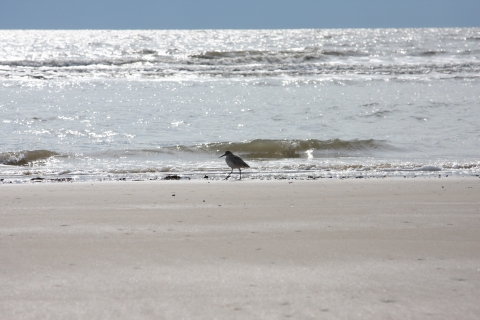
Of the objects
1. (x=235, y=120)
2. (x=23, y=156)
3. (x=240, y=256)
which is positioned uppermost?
(x=235, y=120)

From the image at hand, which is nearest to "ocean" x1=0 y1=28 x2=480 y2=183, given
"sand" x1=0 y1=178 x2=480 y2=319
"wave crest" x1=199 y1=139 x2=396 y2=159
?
"wave crest" x1=199 y1=139 x2=396 y2=159

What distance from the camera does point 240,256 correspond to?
3.12 m

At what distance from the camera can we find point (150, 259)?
10.00ft

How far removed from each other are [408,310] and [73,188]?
161 inches

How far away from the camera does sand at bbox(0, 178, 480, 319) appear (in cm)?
243

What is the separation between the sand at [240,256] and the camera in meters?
2.43

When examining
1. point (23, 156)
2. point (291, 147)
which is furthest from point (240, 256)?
point (291, 147)

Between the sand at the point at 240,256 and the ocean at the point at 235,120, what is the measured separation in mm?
2093

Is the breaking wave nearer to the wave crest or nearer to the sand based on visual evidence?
the wave crest

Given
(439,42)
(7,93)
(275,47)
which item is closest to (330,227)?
(7,93)

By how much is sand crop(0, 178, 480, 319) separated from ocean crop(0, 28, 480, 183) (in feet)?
6.87

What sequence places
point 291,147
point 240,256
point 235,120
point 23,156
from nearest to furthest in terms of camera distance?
point 240,256 → point 23,156 → point 291,147 → point 235,120

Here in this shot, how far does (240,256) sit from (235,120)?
8600 millimetres

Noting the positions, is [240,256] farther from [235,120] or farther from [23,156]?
[235,120]
